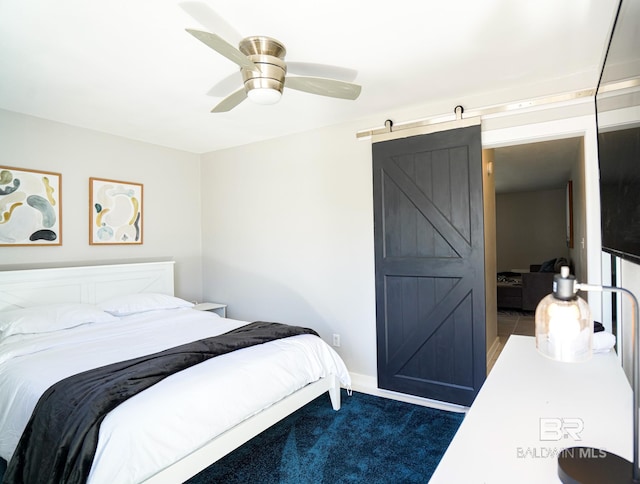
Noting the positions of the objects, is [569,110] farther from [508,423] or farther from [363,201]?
[508,423]

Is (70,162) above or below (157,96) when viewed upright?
below

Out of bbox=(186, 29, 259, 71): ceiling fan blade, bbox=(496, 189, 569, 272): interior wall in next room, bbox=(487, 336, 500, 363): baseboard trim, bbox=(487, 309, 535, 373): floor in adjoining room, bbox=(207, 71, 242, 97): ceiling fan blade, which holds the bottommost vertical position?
bbox=(487, 309, 535, 373): floor in adjoining room

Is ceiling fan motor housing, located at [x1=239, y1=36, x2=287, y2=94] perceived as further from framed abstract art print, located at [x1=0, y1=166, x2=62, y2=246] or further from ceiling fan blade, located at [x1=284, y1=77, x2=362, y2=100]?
framed abstract art print, located at [x1=0, y1=166, x2=62, y2=246]

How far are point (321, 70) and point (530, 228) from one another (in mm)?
7754

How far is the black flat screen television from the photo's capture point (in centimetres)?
109

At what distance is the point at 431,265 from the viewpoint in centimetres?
300

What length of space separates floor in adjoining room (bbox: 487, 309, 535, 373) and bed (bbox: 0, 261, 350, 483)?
2665 millimetres

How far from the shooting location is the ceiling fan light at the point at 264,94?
198 cm

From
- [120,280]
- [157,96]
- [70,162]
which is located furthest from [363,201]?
[70,162]

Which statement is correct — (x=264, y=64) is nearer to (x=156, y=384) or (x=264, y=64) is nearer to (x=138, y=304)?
(x=156, y=384)

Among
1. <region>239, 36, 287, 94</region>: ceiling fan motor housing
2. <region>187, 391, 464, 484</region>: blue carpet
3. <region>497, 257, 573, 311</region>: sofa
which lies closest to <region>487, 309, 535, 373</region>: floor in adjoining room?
<region>497, 257, 573, 311</region>: sofa

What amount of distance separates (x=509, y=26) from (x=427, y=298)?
6.26 ft

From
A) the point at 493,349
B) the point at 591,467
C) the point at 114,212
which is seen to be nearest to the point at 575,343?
the point at 591,467

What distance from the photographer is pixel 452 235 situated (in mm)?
2912
